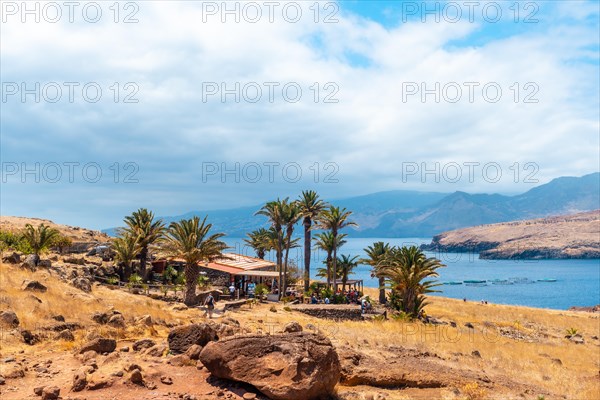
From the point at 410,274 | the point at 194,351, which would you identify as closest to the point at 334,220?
the point at 410,274

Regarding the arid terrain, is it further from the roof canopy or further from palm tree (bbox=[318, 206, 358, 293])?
palm tree (bbox=[318, 206, 358, 293])

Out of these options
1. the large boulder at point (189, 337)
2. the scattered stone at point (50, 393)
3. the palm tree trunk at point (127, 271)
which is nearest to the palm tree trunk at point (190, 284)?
the palm tree trunk at point (127, 271)

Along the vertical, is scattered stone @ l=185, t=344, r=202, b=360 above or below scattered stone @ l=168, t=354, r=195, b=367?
above

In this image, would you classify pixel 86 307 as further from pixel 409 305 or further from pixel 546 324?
pixel 546 324

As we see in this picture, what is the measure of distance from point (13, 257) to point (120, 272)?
54.6 ft

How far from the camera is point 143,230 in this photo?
150 feet

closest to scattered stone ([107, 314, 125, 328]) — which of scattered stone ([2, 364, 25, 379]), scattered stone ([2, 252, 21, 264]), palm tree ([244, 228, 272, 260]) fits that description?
scattered stone ([2, 364, 25, 379])

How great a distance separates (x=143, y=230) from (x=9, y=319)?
30769 millimetres

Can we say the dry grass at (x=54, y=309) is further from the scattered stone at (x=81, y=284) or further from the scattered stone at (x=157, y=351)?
the scattered stone at (x=157, y=351)

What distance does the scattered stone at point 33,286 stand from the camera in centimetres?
2089

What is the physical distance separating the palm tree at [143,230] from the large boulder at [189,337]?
31761 millimetres

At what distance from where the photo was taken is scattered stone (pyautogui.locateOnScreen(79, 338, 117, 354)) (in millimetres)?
13109

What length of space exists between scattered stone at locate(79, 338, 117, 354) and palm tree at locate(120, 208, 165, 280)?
31.1 m

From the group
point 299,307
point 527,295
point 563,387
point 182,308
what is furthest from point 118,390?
point 527,295
